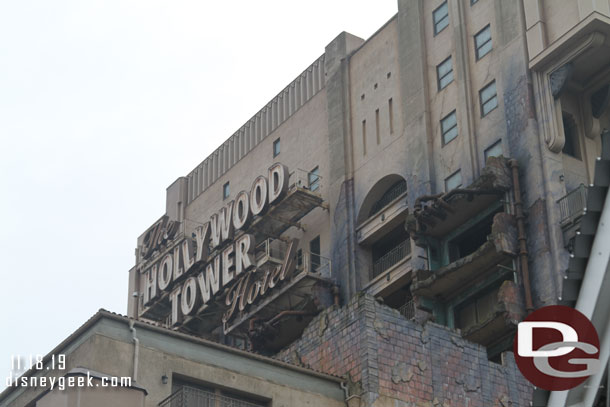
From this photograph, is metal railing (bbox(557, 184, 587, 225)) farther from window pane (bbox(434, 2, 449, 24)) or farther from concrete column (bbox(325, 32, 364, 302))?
window pane (bbox(434, 2, 449, 24))

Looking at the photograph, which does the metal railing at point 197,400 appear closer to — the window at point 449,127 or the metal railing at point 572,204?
the metal railing at point 572,204

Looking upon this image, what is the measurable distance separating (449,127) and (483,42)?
4133mm

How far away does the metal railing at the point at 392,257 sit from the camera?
5547cm

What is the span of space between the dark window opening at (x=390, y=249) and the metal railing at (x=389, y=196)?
144 centimetres

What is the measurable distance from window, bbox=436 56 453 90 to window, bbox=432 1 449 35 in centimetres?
195

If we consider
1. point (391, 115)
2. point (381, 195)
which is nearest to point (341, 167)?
point (381, 195)

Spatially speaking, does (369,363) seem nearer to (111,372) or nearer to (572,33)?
(111,372)

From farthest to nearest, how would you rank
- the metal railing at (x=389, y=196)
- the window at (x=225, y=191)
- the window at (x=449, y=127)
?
the window at (x=225, y=191) < the metal railing at (x=389, y=196) < the window at (x=449, y=127)

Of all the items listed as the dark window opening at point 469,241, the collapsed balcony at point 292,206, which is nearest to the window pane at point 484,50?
the dark window opening at point 469,241

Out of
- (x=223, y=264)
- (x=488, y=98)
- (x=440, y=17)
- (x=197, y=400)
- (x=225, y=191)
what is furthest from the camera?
(x=225, y=191)

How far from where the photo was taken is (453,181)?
5219 cm

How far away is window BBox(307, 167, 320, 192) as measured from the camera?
204 ft

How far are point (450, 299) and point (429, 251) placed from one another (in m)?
2.36

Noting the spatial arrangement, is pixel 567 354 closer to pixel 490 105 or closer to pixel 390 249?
pixel 490 105
